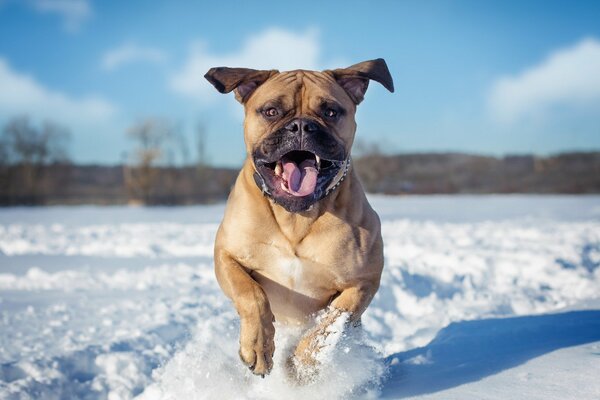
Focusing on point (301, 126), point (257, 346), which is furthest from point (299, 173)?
point (257, 346)

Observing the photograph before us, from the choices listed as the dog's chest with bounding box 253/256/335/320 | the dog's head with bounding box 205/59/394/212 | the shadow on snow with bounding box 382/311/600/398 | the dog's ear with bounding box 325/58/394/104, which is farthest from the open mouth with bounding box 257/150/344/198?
the shadow on snow with bounding box 382/311/600/398

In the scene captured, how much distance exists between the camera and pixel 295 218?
10.3 ft

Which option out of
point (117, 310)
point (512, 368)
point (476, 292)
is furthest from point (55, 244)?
point (512, 368)

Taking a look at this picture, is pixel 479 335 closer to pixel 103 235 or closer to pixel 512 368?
pixel 512 368

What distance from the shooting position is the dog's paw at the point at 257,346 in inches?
110

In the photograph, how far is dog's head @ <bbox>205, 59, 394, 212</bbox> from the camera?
2.85m

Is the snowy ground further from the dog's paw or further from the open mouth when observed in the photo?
the open mouth

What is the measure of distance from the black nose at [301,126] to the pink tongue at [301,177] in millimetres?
212

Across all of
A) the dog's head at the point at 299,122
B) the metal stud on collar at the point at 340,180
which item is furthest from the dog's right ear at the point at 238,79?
the metal stud on collar at the point at 340,180

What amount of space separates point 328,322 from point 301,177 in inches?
30.2

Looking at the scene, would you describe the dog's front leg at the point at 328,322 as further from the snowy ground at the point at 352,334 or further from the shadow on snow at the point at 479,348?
the shadow on snow at the point at 479,348

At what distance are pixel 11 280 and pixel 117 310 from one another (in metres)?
2.42

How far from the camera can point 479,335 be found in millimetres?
4055

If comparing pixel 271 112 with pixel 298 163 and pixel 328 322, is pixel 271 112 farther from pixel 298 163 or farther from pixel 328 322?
pixel 328 322
